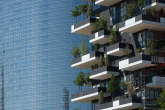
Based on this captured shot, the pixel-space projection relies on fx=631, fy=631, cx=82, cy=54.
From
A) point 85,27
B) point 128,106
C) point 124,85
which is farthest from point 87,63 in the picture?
point 128,106

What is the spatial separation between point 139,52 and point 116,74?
6.41 m

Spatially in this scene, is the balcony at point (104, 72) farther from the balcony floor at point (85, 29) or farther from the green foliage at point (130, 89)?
the balcony floor at point (85, 29)

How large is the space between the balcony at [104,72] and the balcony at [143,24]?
678 cm

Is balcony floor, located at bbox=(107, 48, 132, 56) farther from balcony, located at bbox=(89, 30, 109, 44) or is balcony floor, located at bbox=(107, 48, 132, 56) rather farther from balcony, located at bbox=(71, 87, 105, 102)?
balcony, located at bbox=(71, 87, 105, 102)

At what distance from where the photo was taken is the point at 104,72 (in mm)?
93875

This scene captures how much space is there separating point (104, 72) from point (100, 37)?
5838 millimetres

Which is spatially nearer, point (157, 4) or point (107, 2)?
point (157, 4)

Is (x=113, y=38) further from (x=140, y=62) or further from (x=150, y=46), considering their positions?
(x=140, y=62)

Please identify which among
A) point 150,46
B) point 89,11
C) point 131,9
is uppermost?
point 89,11

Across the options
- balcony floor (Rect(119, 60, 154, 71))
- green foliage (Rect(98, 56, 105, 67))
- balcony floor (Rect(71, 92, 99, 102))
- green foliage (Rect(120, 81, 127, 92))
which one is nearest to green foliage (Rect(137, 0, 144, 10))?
balcony floor (Rect(119, 60, 154, 71))

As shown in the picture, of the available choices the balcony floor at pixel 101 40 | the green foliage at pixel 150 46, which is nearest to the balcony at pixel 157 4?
the green foliage at pixel 150 46

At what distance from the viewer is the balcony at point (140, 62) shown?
85.9 m

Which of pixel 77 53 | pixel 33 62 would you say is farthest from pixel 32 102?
pixel 77 53

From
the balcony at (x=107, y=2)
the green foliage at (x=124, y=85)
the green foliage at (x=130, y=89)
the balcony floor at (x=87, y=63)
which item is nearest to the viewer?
the green foliage at (x=130, y=89)
